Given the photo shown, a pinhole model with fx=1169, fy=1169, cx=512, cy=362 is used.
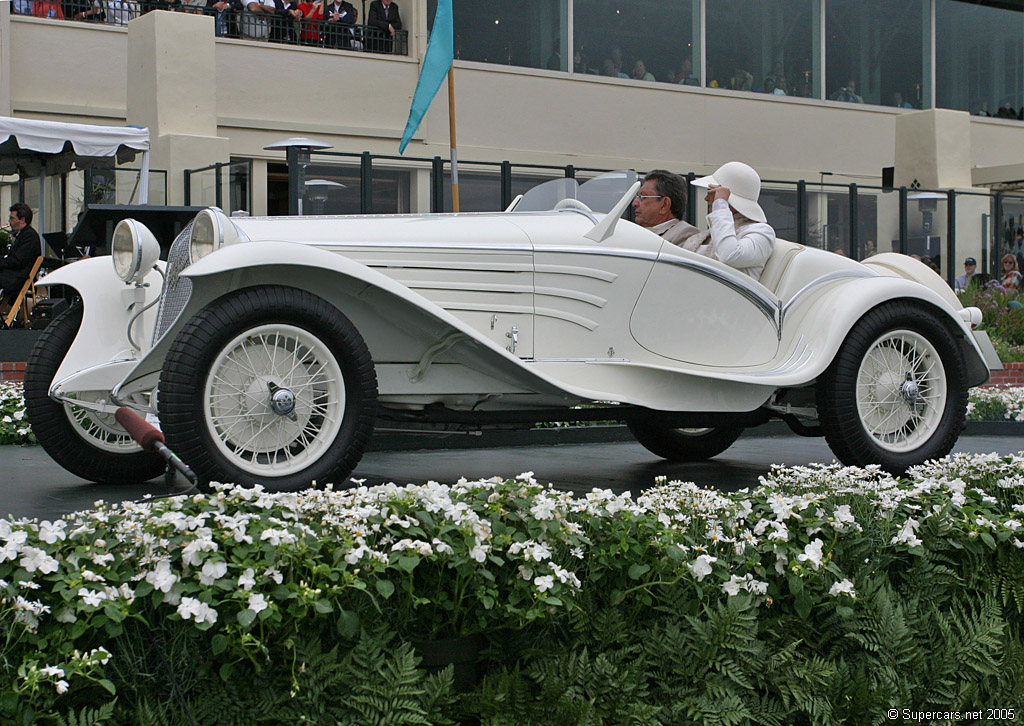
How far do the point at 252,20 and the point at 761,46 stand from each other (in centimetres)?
1047

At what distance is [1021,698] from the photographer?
3.48 m

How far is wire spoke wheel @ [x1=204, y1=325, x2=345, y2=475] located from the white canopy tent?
31.6 ft

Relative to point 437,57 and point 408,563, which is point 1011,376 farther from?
point 408,563

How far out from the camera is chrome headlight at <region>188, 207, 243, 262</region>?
4.53 metres

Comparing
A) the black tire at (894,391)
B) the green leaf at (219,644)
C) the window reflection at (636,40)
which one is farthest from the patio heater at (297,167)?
the green leaf at (219,644)

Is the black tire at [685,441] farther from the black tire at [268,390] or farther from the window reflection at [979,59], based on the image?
the window reflection at [979,59]

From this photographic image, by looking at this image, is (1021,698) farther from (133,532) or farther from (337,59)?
(337,59)

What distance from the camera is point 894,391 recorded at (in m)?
5.52

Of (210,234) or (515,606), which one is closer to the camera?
(515,606)

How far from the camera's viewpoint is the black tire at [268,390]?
4.04 metres

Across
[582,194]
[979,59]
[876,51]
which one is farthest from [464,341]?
[979,59]

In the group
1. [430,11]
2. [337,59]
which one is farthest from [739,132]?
[337,59]

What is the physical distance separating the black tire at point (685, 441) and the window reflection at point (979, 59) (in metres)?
21.3

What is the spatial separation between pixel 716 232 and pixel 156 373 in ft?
8.93
